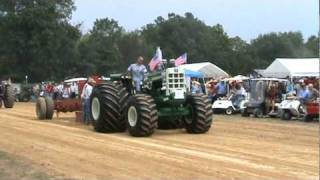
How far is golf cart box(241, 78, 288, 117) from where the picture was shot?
25.8 metres

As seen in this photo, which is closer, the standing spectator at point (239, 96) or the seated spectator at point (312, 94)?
the seated spectator at point (312, 94)

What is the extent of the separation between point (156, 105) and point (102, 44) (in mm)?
77898

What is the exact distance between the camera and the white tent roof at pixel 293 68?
37156 mm

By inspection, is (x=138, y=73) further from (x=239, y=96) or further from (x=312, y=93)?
(x=239, y=96)

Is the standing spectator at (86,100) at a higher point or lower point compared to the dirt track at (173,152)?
higher

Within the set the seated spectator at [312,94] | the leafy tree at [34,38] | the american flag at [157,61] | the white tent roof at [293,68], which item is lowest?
the seated spectator at [312,94]

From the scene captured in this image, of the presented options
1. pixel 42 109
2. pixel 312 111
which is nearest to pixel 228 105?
pixel 312 111

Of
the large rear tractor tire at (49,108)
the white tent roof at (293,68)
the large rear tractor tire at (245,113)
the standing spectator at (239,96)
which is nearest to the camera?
the large rear tractor tire at (49,108)

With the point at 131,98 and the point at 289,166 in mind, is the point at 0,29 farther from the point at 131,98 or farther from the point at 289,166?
the point at 289,166

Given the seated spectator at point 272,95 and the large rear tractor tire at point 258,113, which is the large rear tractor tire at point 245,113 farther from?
the seated spectator at point 272,95

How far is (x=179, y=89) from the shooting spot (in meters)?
16.9

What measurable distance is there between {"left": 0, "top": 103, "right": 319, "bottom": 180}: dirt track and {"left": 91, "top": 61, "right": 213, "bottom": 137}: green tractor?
0.35m

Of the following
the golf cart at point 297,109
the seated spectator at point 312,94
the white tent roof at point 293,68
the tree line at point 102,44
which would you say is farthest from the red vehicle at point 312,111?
the tree line at point 102,44

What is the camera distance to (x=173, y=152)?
13.0 meters
